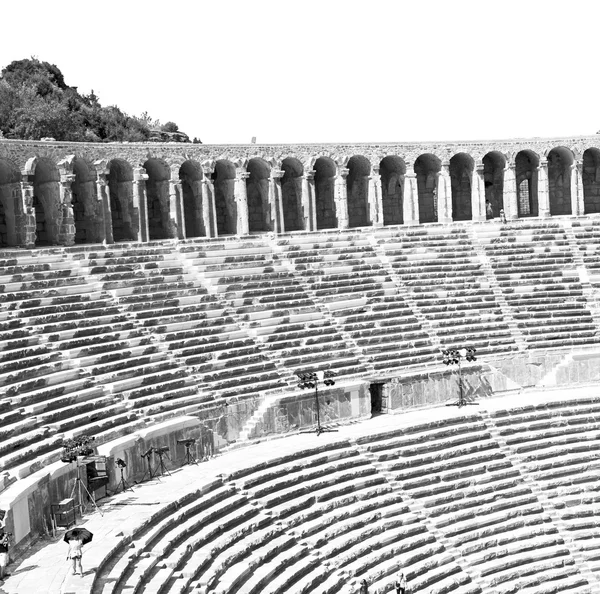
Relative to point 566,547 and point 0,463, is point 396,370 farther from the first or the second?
point 0,463

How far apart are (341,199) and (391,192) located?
316 centimetres

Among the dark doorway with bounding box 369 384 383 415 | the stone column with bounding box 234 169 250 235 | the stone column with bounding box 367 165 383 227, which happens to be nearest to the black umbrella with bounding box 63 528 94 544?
the dark doorway with bounding box 369 384 383 415

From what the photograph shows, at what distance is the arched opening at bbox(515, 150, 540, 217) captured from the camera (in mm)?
41344

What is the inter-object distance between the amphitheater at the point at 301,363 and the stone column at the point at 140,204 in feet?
0.25

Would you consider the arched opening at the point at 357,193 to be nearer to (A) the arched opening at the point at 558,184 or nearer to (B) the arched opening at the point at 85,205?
(A) the arched opening at the point at 558,184

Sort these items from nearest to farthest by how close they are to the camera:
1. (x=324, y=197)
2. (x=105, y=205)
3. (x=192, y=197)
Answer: (x=105, y=205) < (x=192, y=197) < (x=324, y=197)

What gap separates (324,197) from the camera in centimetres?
3925

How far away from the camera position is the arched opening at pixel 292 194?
37812 mm

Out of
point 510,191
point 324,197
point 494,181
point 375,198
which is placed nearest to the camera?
point 375,198

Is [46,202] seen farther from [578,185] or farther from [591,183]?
[591,183]

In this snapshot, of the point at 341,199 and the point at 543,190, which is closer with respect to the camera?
the point at 341,199

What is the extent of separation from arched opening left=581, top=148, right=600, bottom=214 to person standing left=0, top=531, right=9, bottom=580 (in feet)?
103

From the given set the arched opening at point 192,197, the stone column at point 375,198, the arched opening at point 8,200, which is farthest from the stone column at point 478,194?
the arched opening at point 8,200

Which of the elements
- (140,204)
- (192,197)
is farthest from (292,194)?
(140,204)
